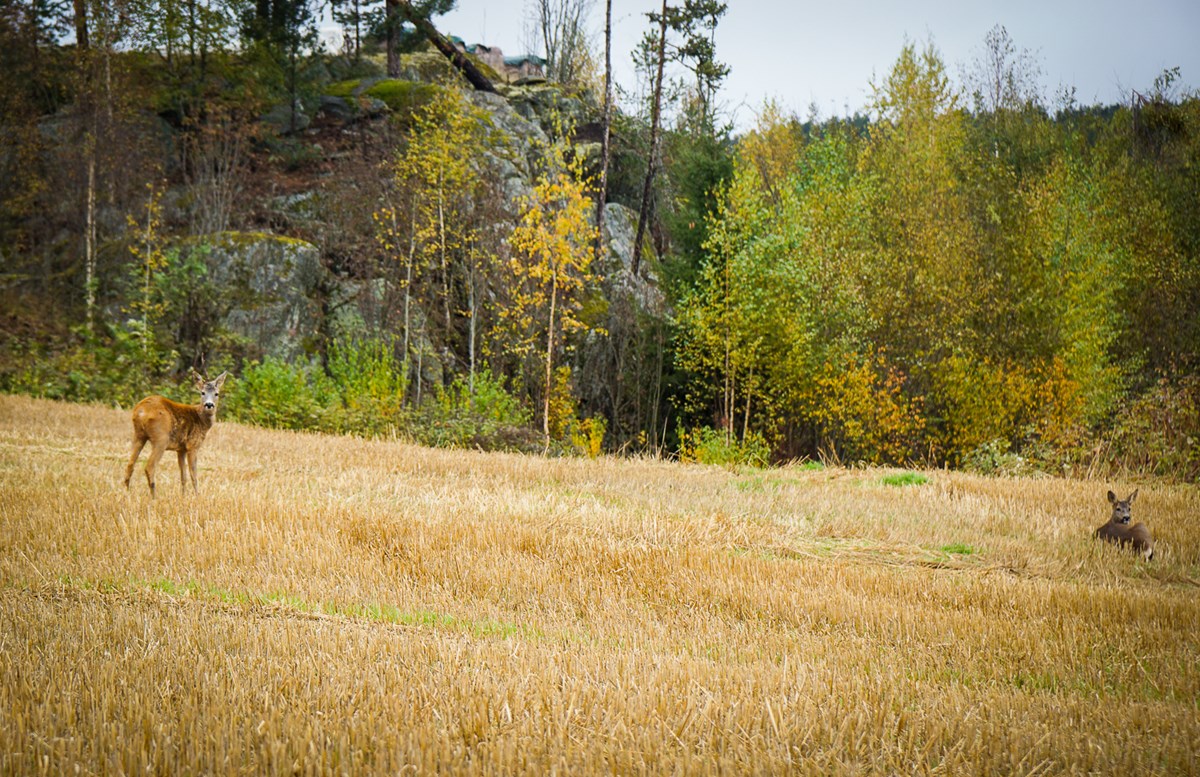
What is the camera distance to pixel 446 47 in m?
33.5

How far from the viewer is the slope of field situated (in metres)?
3.26

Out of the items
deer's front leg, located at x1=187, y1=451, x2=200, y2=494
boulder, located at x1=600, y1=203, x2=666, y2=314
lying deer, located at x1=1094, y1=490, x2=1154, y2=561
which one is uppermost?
boulder, located at x1=600, y1=203, x2=666, y2=314

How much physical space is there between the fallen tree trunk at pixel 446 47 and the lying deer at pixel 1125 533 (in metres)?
28.8

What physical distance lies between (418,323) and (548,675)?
19497 mm

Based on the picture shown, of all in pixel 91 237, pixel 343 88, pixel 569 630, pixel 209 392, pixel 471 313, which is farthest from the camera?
pixel 343 88

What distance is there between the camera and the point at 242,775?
114 inches

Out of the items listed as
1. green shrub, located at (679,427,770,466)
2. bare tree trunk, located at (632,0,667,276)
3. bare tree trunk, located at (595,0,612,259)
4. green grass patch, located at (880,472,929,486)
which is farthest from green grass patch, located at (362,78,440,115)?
green grass patch, located at (880,472,929,486)

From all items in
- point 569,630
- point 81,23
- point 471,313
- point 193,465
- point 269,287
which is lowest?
point 569,630

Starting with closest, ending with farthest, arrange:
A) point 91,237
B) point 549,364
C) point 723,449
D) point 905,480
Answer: point 905,480 → point 723,449 → point 549,364 → point 91,237

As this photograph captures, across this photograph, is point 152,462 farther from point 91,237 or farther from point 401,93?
point 401,93

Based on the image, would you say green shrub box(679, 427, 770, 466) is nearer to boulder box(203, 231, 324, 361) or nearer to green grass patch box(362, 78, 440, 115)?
boulder box(203, 231, 324, 361)

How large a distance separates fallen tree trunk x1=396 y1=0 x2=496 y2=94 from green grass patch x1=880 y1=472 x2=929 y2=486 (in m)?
25.1

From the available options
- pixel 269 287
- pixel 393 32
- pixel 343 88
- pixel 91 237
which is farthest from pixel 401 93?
pixel 91 237

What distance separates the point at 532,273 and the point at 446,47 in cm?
1792
